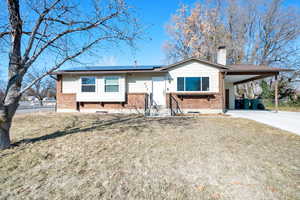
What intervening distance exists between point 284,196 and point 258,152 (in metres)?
1.70

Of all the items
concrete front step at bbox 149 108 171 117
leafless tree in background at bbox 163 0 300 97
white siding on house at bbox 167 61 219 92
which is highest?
leafless tree in background at bbox 163 0 300 97

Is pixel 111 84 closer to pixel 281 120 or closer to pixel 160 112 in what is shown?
pixel 160 112

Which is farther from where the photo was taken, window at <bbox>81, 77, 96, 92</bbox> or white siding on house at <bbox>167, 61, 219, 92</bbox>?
window at <bbox>81, 77, 96, 92</bbox>

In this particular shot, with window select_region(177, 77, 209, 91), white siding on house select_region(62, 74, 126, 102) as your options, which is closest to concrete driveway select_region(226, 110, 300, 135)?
window select_region(177, 77, 209, 91)

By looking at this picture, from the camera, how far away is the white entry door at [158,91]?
10.7 meters

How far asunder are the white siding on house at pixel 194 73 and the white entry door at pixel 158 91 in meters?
0.58

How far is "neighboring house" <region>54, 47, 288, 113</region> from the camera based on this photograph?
999 centimetres

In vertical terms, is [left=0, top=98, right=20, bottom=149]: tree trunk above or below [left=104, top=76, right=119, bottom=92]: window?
below

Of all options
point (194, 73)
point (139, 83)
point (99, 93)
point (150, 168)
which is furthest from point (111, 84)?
point (150, 168)

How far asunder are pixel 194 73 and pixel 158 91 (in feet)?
9.75

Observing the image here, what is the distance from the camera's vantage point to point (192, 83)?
10188 millimetres

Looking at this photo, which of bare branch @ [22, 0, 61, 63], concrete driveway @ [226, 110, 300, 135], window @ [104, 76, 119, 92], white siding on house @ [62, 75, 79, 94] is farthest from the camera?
white siding on house @ [62, 75, 79, 94]

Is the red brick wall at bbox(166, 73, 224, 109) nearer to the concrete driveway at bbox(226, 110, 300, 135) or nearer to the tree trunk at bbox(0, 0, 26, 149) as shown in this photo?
the concrete driveway at bbox(226, 110, 300, 135)

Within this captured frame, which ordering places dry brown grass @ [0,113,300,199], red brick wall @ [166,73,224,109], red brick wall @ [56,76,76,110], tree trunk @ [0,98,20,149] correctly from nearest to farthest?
dry brown grass @ [0,113,300,199] < tree trunk @ [0,98,20,149] < red brick wall @ [166,73,224,109] < red brick wall @ [56,76,76,110]
